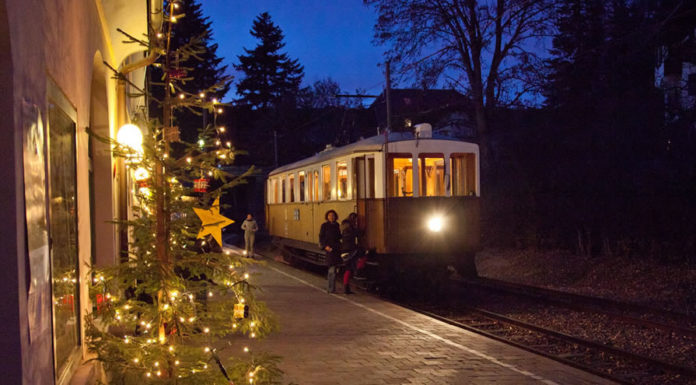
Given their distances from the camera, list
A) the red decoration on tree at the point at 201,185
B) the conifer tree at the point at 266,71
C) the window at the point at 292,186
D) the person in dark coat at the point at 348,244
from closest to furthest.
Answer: the red decoration on tree at the point at 201,185 < the person in dark coat at the point at 348,244 < the window at the point at 292,186 < the conifer tree at the point at 266,71

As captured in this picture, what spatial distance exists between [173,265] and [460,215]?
10.3 meters

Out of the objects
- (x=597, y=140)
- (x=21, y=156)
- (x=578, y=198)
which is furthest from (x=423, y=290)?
(x=21, y=156)

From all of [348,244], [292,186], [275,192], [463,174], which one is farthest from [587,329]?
[275,192]

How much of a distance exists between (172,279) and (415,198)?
31.9 ft

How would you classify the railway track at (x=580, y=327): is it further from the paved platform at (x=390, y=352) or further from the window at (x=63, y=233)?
the window at (x=63, y=233)

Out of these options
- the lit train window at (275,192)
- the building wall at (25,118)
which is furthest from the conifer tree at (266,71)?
the building wall at (25,118)

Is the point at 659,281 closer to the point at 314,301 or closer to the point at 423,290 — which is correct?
A: the point at 423,290

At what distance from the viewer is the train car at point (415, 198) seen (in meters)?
13.8

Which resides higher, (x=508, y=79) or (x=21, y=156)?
(x=508, y=79)

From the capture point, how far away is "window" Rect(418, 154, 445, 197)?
14.2 metres

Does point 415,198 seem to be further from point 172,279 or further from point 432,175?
point 172,279

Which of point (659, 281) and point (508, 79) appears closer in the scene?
point (659, 281)

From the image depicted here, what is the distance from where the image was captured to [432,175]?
14.3 meters

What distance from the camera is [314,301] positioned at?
500 inches
